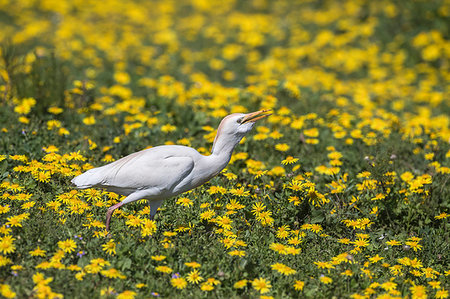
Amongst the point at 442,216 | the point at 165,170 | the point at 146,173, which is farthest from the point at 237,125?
the point at 442,216

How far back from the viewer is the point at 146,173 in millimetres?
3920

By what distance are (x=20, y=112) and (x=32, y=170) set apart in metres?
1.55

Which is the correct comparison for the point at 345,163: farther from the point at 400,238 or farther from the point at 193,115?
the point at 193,115

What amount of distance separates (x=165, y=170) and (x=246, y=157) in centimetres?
188

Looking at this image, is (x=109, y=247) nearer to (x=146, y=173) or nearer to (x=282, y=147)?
(x=146, y=173)

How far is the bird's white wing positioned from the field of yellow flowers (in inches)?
11.2

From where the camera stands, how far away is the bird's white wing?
12.8ft

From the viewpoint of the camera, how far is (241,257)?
3859 mm

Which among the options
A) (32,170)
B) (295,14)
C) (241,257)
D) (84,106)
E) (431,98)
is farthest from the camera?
(295,14)

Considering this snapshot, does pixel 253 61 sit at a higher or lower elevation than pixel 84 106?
lower

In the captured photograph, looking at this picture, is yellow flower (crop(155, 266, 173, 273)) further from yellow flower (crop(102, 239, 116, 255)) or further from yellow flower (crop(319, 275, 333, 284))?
yellow flower (crop(319, 275, 333, 284))

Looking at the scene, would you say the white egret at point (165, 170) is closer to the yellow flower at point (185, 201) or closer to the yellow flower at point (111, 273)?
the yellow flower at point (185, 201)

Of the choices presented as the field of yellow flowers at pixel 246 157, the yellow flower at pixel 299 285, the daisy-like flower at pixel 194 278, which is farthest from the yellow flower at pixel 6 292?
the yellow flower at pixel 299 285

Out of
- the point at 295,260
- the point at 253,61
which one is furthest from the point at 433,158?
the point at 253,61
